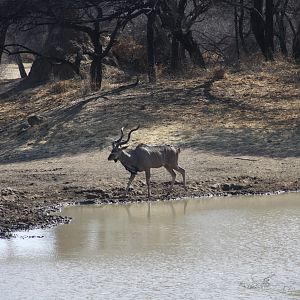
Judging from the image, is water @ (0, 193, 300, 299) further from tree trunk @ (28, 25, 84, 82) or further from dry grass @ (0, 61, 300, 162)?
tree trunk @ (28, 25, 84, 82)

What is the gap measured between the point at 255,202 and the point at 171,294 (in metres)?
6.06

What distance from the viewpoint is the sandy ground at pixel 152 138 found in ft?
52.0

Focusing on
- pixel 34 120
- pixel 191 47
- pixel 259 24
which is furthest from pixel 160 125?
pixel 259 24

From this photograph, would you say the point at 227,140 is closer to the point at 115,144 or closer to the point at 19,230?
the point at 115,144

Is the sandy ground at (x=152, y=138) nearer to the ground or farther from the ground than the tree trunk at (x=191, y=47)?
nearer to the ground

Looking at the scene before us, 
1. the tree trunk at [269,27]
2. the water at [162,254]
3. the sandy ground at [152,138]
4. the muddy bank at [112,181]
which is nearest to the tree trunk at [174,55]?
the sandy ground at [152,138]

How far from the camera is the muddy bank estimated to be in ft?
49.7

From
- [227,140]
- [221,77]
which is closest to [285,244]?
[227,140]

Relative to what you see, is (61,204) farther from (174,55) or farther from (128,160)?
(174,55)

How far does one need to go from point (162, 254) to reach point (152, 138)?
30.5ft

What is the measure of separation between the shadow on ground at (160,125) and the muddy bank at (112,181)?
92 centimetres

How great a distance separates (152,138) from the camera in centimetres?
2014

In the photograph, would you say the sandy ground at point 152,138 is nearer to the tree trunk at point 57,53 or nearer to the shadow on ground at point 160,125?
the shadow on ground at point 160,125

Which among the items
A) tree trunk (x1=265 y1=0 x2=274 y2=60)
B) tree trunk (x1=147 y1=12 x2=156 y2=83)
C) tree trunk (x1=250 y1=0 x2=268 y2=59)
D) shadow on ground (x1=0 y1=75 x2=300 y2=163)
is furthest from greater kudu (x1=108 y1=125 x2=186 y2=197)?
tree trunk (x1=250 y1=0 x2=268 y2=59)
